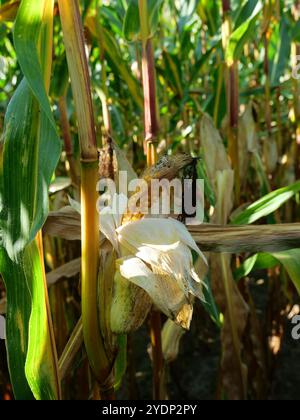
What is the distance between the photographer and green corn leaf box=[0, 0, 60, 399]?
46 cm

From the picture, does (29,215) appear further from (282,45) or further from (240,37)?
(282,45)

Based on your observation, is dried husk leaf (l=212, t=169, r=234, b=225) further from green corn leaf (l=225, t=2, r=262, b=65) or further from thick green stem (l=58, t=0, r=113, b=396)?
thick green stem (l=58, t=0, r=113, b=396)

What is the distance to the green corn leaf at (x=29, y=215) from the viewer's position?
458 mm

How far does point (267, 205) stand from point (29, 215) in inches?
16.1

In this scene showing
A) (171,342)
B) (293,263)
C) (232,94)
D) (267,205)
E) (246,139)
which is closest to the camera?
(293,263)

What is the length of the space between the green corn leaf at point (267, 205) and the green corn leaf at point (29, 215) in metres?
0.36

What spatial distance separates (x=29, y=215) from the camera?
0.46 meters

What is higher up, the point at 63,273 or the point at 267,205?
the point at 267,205

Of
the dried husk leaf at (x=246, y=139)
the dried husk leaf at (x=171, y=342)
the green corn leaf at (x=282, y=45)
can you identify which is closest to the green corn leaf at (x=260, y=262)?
the dried husk leaf at (x=171, y=342)

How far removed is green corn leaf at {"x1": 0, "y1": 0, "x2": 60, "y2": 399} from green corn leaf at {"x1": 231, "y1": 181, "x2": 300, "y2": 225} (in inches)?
14.2

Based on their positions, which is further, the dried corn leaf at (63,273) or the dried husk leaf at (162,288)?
the dried corn leaf at (63,273)

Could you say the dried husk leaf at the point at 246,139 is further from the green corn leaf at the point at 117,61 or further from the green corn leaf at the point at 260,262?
the green corn leaf at the point at 260,262

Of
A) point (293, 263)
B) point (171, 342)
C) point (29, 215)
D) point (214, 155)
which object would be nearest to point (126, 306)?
point (29, 215)
